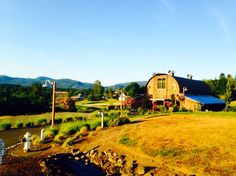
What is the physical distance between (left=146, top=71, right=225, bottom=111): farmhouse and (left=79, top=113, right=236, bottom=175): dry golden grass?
24458mm

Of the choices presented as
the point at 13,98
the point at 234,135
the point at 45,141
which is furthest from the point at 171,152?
the point at 13,98

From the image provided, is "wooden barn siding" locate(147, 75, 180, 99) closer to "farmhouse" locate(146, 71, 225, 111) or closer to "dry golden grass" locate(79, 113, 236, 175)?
"farmhouse" locate(146, 71, 225, 111)

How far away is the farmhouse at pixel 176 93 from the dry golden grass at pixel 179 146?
963 inches

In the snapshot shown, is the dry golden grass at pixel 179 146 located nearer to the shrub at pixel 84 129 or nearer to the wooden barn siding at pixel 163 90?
the shrub at pixel 84 129

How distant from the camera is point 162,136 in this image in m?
16.9

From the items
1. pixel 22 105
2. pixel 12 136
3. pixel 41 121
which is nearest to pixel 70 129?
pixel 12 136

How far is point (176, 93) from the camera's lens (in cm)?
4556

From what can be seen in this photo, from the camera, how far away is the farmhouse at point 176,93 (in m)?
43.9

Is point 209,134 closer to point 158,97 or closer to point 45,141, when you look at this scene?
point 45,141

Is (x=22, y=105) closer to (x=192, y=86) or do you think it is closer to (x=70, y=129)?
(x=192, y=86)

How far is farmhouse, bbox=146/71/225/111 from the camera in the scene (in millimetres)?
43906

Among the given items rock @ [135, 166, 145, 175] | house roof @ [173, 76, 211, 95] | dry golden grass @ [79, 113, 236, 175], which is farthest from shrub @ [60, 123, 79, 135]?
house roof @ [173, 76, 211, 95]

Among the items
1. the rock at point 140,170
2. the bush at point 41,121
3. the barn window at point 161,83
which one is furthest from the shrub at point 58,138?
the barn window at point 161,83

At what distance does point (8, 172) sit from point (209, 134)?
1138 centimetres
